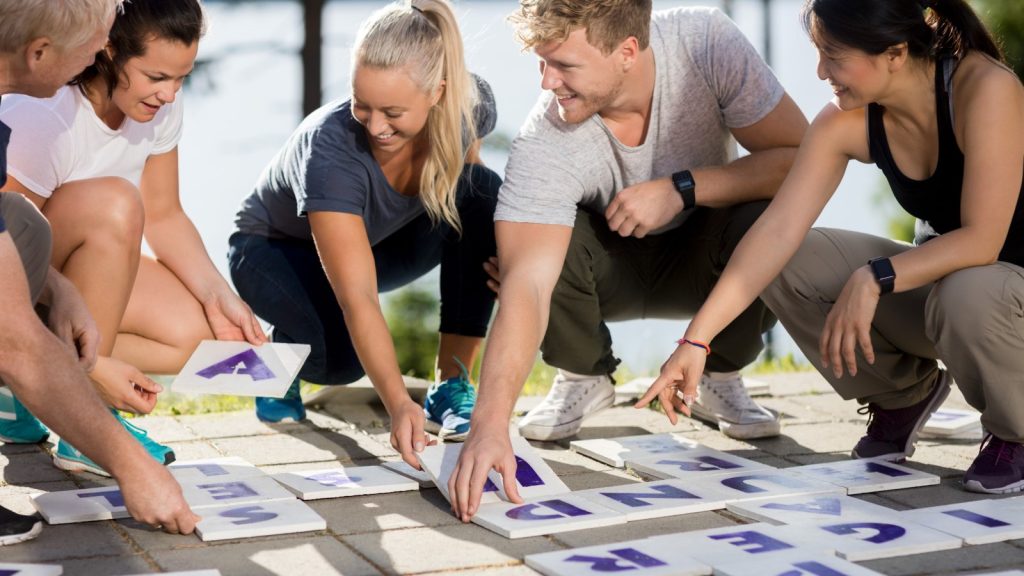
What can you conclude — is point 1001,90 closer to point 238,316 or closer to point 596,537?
point 596,537

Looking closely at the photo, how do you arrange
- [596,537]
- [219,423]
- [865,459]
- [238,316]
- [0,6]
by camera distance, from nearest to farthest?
[0,6]
[596,537]
[865,459]
[238,316]
[219,423]

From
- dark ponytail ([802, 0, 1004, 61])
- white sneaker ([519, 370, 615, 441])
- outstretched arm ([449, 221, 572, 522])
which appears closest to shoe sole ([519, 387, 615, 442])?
white sneaker ([519, 370, 615, 441])

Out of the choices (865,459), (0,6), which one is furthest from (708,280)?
(0,6)

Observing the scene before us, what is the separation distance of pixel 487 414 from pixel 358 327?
556 millimetres

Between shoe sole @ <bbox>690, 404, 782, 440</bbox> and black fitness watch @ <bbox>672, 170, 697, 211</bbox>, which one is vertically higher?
black fitness watch @ <bbox>672, 170, 697, 211</bbox>

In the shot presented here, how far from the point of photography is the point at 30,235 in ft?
9.14

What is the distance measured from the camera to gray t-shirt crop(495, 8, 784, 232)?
3467 millimetres

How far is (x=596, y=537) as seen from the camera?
2.66 metres

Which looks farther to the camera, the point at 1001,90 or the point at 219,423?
the point at 219,423

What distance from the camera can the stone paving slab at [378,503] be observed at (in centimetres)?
248

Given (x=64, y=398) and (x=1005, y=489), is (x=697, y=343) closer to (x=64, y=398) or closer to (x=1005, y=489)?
(x=1005, y=489)

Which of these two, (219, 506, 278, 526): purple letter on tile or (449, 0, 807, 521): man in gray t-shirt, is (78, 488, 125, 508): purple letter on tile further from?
(449, 0, 807, 521): man in gray t-shirt

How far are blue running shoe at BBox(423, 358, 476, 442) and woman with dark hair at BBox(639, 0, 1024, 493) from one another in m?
0.83

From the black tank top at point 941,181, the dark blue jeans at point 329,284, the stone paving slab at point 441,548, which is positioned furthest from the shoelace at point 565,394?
the black tank top at point 941,181
